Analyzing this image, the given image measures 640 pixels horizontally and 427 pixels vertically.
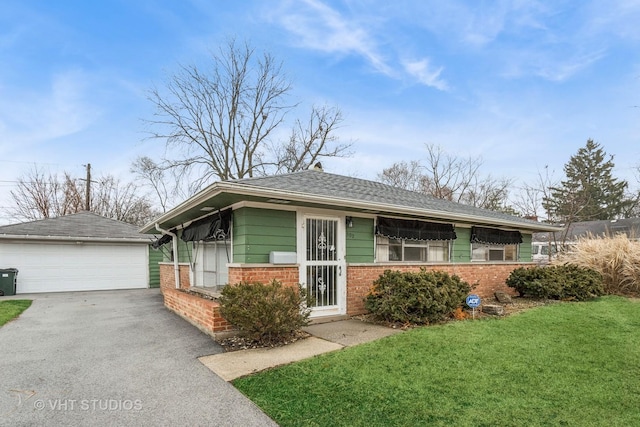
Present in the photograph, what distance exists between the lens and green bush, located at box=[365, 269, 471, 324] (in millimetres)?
6316

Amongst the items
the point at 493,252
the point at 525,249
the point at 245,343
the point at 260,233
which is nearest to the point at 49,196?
the point at 260,233

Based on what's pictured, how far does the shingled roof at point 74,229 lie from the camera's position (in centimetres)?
1316

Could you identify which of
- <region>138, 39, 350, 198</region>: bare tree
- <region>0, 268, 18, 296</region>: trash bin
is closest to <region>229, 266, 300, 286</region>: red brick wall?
<region>0, 268, 18, 296</region>: trash bin

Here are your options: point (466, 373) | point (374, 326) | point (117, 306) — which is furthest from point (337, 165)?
point (466, 373)

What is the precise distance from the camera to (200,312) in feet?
20.4

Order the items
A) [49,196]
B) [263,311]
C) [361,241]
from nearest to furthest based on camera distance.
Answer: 1. [263,311]
2. [361,241]
3. [49,196]

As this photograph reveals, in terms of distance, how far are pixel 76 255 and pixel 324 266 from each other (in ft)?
40.0

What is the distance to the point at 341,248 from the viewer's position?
707 cm

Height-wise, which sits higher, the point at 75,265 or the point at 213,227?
the point at 213,227

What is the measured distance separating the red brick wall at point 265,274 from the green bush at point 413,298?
1604 mm

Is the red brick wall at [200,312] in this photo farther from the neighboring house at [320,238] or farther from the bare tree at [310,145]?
the bare tree at [310,145]

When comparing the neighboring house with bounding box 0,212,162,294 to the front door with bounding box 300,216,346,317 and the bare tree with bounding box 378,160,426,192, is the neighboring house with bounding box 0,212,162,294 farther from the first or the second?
the bare tree with bounding box 378,160,426,192

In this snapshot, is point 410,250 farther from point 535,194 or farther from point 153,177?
point 153,177

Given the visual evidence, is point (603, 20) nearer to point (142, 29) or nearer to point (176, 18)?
point (176, 18)
